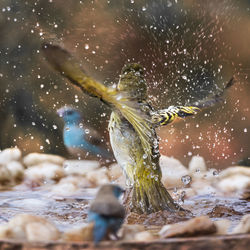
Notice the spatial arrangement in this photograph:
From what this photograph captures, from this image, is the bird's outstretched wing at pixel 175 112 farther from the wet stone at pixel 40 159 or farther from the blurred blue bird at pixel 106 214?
the wet stone at pixel 40 159

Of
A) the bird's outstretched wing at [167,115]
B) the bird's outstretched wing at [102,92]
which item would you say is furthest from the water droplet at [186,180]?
the bird's outstretched wing at [102,92]

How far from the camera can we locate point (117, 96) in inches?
37.3

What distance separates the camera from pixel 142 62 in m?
1.85

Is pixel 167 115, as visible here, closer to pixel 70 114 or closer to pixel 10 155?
pixel 70 114

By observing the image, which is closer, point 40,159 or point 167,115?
point 167,115

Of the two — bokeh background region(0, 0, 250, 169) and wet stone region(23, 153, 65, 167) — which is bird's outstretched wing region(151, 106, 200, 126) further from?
wet stone region(23, 153, 65, 167)

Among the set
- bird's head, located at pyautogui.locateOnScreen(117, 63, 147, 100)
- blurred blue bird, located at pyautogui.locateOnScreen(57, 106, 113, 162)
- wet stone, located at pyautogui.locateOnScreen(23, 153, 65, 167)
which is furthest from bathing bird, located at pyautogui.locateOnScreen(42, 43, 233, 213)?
wet stone, located at pyautogui.locateOnScreen(23, 153, 65, 167)

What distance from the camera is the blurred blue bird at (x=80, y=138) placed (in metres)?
2.10

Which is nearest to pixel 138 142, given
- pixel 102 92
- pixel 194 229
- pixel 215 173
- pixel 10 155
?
pixel 102 92

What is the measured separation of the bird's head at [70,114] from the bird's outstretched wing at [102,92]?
3.46ft

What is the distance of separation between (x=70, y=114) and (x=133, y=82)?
1.10 m

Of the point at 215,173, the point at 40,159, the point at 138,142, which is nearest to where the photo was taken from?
the point at 138,142

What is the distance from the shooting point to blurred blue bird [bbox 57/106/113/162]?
2100 millimetres

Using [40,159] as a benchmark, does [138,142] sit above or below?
below
